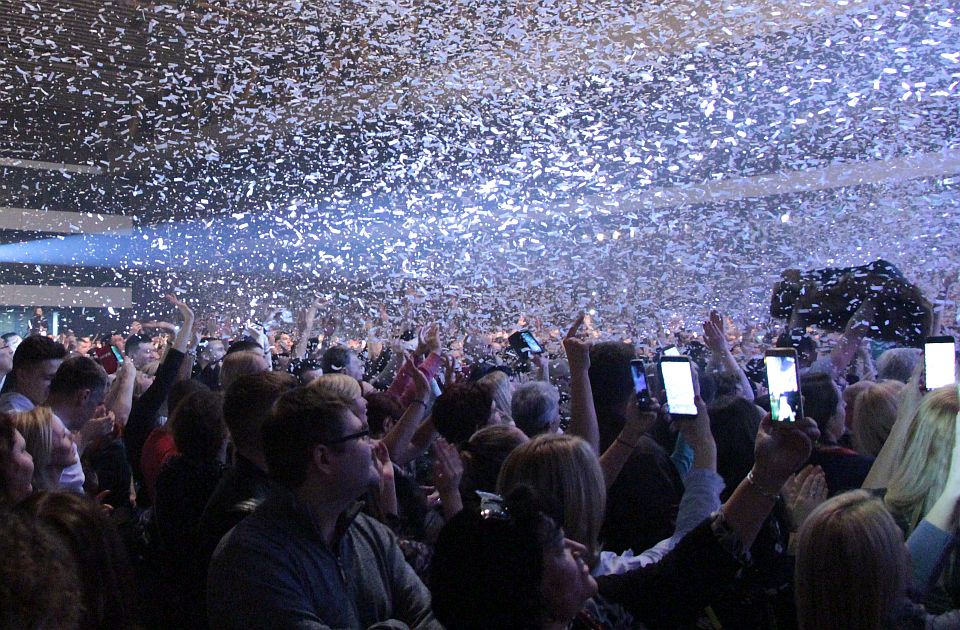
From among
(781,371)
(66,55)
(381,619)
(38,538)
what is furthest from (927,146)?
(66,55)

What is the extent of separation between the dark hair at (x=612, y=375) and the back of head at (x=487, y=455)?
0.76 m

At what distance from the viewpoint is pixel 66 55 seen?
5.82 meters

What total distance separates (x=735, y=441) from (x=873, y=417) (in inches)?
→ 17.0

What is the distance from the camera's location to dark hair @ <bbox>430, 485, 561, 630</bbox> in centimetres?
128

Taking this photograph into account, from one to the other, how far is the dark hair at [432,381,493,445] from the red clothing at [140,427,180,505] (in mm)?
944

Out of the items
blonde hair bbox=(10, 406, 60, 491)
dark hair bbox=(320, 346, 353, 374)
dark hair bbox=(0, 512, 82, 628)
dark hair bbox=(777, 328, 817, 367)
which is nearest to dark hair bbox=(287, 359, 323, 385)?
dark hair bbox=(320, 346, 353, 374)

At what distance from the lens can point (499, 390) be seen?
3.14 meters

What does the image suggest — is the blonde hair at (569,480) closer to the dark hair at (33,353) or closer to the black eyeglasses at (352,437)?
the black eyeglasses at (352,437)

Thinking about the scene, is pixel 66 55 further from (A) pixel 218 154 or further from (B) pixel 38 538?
(B) pixel 38 538

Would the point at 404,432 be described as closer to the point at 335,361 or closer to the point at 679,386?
the point at 679,386

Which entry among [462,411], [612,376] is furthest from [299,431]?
[612,376]

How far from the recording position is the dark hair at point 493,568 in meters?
1.28

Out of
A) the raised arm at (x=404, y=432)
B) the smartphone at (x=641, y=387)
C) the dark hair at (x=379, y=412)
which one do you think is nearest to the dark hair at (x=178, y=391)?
the dark hair at (x=379, y=412)

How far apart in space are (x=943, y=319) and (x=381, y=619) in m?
3.20
